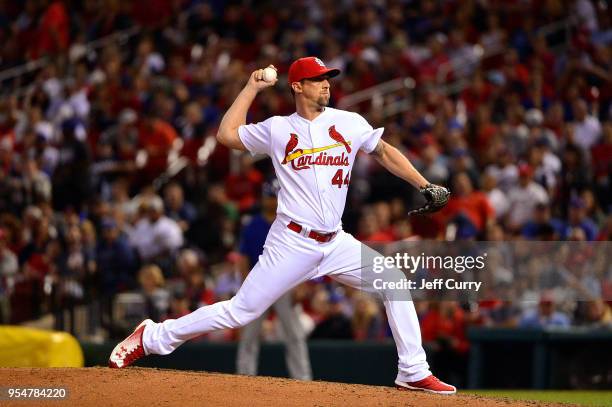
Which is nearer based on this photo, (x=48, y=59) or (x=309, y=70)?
(x=309, y=70)

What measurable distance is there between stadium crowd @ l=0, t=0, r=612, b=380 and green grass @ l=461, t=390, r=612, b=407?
2.52 ft

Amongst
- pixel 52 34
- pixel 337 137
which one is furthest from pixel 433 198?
pixel 52 34

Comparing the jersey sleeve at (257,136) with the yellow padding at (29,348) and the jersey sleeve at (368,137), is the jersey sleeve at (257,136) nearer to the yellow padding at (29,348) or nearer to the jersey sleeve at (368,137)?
the jersey sleeve at (368,137)

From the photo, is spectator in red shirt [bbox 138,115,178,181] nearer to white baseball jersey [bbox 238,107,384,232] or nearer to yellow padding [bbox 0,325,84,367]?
yellow padding [bbox 0,325,84,367]

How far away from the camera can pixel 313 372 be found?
1119 cm

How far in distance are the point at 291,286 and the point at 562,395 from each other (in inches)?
154

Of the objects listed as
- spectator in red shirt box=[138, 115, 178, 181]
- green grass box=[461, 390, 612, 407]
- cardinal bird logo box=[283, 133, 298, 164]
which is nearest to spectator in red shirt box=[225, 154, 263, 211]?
spectator in red shirt box=[138, 115, 178, 181]

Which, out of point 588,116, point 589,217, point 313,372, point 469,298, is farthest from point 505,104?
point 313,372

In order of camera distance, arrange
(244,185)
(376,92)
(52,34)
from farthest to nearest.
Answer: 1. (52,34)
2. (376,92)
3. (244,185)

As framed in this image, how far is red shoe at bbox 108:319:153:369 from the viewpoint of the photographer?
7.14 m

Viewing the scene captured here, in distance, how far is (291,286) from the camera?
22.6 feet

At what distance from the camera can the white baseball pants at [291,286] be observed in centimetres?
680

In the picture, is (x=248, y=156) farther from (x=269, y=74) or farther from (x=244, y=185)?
(x=269, y=74)

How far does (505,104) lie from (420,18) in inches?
112
